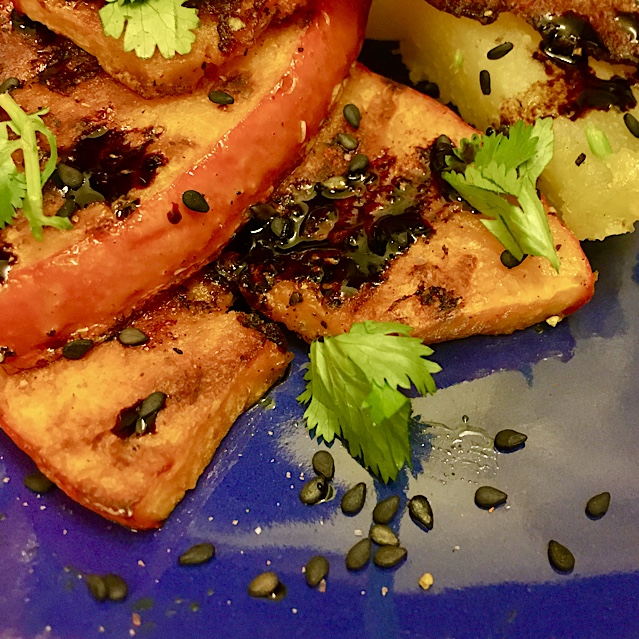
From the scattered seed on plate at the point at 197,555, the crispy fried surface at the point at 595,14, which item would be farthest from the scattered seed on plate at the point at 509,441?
the crispy fried surface at the point at 595,14

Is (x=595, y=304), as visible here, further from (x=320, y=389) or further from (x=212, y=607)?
(x=212, y=607)

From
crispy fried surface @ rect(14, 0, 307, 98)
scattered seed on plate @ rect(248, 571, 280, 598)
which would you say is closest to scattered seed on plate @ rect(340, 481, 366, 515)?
scattered seed on plate @ rect(248, 571, 280, 598)

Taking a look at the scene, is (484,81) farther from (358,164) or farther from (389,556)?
(389,556)

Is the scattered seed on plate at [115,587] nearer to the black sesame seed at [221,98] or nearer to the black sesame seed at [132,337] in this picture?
the black sesame seed at [132,337]

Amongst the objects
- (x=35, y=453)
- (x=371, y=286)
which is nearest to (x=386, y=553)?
(x=371, y=286)

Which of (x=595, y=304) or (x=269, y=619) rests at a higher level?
(x=595, y=304)
